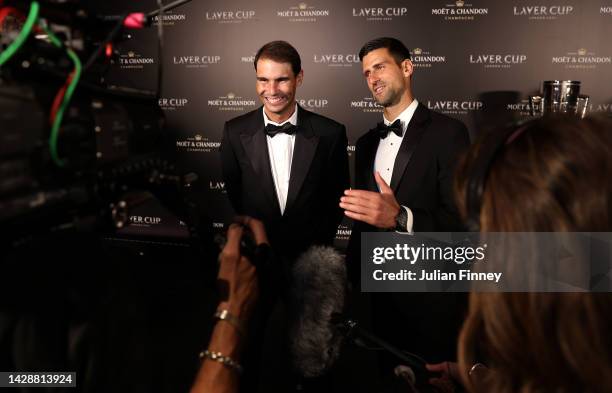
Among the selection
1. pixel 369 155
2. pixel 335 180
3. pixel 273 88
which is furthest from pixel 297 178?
pixel 273 88

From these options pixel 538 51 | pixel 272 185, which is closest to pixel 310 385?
pixel 272 185

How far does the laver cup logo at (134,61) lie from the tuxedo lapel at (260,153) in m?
2.24

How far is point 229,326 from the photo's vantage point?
654mm

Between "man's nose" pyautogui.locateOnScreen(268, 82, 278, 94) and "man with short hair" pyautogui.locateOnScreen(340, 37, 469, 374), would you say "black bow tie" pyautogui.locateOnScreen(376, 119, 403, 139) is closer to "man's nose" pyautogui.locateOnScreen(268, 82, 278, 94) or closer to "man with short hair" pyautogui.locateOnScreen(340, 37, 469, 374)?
"man with short hair" pyautogui.locateOnScreen(340, 37, 469, 374)

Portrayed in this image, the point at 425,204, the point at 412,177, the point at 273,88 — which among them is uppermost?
the point at 273,88

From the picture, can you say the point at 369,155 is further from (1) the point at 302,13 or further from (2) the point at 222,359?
(1) the point at 302,13

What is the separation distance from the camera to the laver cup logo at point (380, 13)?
3466 mm

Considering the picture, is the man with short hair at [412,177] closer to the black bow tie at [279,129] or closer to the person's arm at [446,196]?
the person's arm at [446,196]

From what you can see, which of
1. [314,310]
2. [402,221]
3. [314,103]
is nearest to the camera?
[314,310]

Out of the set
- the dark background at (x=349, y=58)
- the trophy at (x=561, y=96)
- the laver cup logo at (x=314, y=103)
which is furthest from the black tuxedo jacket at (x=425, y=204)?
the laver cup logo at (x=314, y=103)

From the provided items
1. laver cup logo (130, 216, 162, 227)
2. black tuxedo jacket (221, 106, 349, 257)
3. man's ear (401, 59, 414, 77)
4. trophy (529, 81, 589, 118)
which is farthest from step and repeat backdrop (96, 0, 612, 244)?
man's ear (401, 59, 414, 77)

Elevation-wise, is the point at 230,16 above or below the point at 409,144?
above

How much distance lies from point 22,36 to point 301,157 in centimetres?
166

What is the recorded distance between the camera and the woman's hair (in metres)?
0.53
